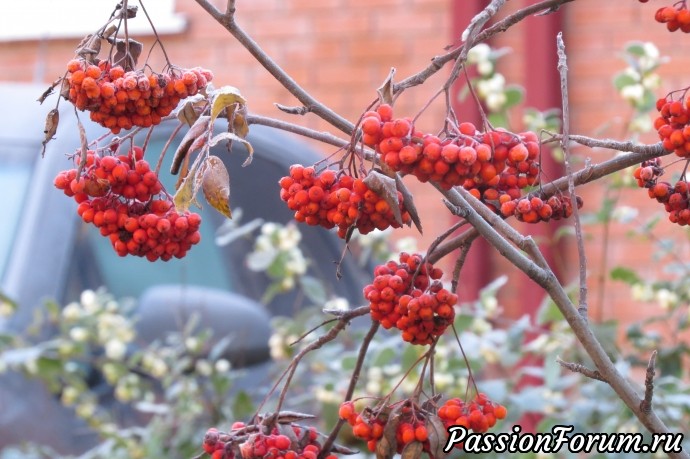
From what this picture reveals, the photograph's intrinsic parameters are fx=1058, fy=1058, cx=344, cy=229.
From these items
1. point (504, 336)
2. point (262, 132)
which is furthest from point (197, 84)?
point (262, 132)

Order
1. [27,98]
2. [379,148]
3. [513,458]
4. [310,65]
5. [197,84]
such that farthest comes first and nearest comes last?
[310,65]
[27,98]
[513,458]
[197,84]
[379,148]

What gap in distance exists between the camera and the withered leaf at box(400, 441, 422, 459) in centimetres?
90

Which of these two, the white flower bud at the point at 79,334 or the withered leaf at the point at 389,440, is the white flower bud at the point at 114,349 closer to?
the white flower bud at the point at 79,334

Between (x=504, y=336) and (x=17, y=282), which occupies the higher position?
(x=17, y=282)

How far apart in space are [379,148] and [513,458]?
1.11m

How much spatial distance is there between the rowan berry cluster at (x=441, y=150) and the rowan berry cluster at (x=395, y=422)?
236mm

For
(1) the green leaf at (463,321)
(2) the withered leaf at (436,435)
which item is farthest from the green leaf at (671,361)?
(2) the withered leaf at (436,435)

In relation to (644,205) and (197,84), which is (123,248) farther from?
(644,205)

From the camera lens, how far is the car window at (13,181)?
266cm

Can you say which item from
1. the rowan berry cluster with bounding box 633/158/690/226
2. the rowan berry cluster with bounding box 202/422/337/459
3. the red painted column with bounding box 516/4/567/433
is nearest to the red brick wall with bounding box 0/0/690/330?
the red painted column with bounding box 516/4/567/433

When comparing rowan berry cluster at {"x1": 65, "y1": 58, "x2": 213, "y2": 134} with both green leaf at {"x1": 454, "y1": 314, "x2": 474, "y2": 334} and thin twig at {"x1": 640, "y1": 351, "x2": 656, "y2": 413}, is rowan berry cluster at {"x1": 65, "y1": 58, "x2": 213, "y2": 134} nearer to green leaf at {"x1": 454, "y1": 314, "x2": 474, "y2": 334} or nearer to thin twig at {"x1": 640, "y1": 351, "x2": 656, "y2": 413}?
thin twig at {"x1": 640, "y1": 351, "x2": 656, "y2": 413}

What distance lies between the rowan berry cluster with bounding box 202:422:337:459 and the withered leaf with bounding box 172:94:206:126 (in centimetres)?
28

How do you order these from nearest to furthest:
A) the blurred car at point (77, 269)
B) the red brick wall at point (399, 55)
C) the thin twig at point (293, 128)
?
the thin twig at point (293, 128) → the blurred car at point (77, 269) → the red brick wall at point (399, 55)

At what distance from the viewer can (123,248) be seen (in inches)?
35.8
